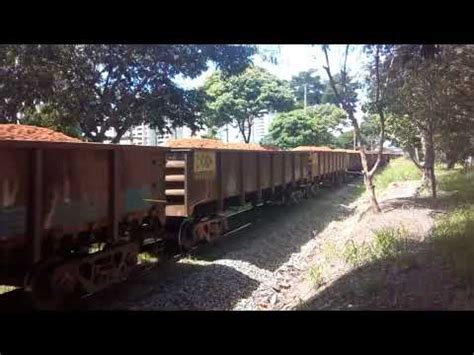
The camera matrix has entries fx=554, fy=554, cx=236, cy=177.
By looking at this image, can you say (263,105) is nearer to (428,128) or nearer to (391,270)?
(428,128)

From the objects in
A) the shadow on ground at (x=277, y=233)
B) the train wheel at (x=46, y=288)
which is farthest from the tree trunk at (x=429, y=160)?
the train wheel at (x=46, y=288)

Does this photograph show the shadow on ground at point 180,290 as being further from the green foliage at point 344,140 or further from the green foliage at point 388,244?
the green foliage at point 344,140

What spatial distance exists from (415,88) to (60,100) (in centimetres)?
849

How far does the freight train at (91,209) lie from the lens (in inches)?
200

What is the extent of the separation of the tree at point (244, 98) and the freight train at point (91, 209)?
13.9 feet

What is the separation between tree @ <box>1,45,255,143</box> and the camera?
12.7 meters

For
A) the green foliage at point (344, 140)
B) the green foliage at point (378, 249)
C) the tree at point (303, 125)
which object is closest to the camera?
the green foliage at point (378, 249)

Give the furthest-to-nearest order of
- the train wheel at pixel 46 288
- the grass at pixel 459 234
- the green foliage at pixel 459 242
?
the grass at pixel 459 234 → the green foliage at pixel 459 242 → the train wheel at pixel 46 288

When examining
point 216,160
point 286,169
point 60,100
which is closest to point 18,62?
point 60,100

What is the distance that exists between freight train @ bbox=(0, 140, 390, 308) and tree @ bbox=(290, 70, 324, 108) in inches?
228

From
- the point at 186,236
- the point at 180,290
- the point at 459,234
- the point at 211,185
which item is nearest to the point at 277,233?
the point at 211,185

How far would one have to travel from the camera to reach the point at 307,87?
15.2 m

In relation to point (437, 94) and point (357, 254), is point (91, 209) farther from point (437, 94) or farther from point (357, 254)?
point (437, 94)

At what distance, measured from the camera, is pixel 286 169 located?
585 inches
